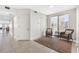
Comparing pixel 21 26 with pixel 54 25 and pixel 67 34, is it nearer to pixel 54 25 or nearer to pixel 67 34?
pixel 54 25

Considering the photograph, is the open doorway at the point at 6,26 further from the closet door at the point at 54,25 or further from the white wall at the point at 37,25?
the closet door at the point at 54,25

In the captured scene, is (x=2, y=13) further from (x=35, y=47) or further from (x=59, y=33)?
(x=59, y=33)

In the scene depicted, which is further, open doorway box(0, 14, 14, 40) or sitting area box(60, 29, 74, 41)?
sitting area box(60, 29, 74, 41)

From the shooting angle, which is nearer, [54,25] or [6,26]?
[6,26]

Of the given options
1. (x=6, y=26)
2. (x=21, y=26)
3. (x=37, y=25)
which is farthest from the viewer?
(x=37, y=25)

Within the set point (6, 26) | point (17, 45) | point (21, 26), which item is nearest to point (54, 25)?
point (21, 26)

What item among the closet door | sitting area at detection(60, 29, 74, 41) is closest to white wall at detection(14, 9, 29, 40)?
the closet door

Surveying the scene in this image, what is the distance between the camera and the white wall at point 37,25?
273cm

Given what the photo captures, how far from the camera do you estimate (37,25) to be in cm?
279

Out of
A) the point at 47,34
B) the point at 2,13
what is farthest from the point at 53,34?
the point at 2,13

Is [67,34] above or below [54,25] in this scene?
below

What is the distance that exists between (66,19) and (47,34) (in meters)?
0.69

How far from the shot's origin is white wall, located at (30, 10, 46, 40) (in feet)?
8.96

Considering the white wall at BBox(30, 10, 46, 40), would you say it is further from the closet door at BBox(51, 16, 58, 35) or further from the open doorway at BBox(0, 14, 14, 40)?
the open doorway at BBox(0, 14, 14, 40)
